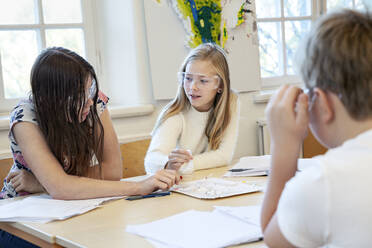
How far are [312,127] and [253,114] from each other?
283cm

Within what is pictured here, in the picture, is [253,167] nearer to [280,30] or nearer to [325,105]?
[325,105]

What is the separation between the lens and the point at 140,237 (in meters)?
1.22

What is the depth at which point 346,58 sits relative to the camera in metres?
0.83

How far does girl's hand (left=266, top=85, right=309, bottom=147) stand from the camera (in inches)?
37.2

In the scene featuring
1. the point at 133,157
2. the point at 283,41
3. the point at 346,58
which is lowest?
the point at 133,157

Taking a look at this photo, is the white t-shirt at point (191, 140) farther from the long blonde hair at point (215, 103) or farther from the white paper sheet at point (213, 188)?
the white paper sheet at point (213, 188)

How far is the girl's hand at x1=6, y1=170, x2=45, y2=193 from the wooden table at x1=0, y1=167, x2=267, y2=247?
277 mm

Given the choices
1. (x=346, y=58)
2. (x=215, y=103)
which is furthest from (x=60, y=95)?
(x=346, y=58)

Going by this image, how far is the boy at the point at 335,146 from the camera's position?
805 mm

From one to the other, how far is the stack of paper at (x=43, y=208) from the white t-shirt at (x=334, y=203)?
83 centimetres

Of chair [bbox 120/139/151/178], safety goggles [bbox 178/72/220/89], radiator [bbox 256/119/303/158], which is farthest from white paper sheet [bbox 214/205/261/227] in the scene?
radiator [bbox 256/119/303/158]

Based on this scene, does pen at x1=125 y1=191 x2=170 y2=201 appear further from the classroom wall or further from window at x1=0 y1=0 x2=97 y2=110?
window at x1=0 y1=0 x2=97 y2=110

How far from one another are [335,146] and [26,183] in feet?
4.08

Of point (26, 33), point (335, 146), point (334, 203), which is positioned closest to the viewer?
point (334, 203)
